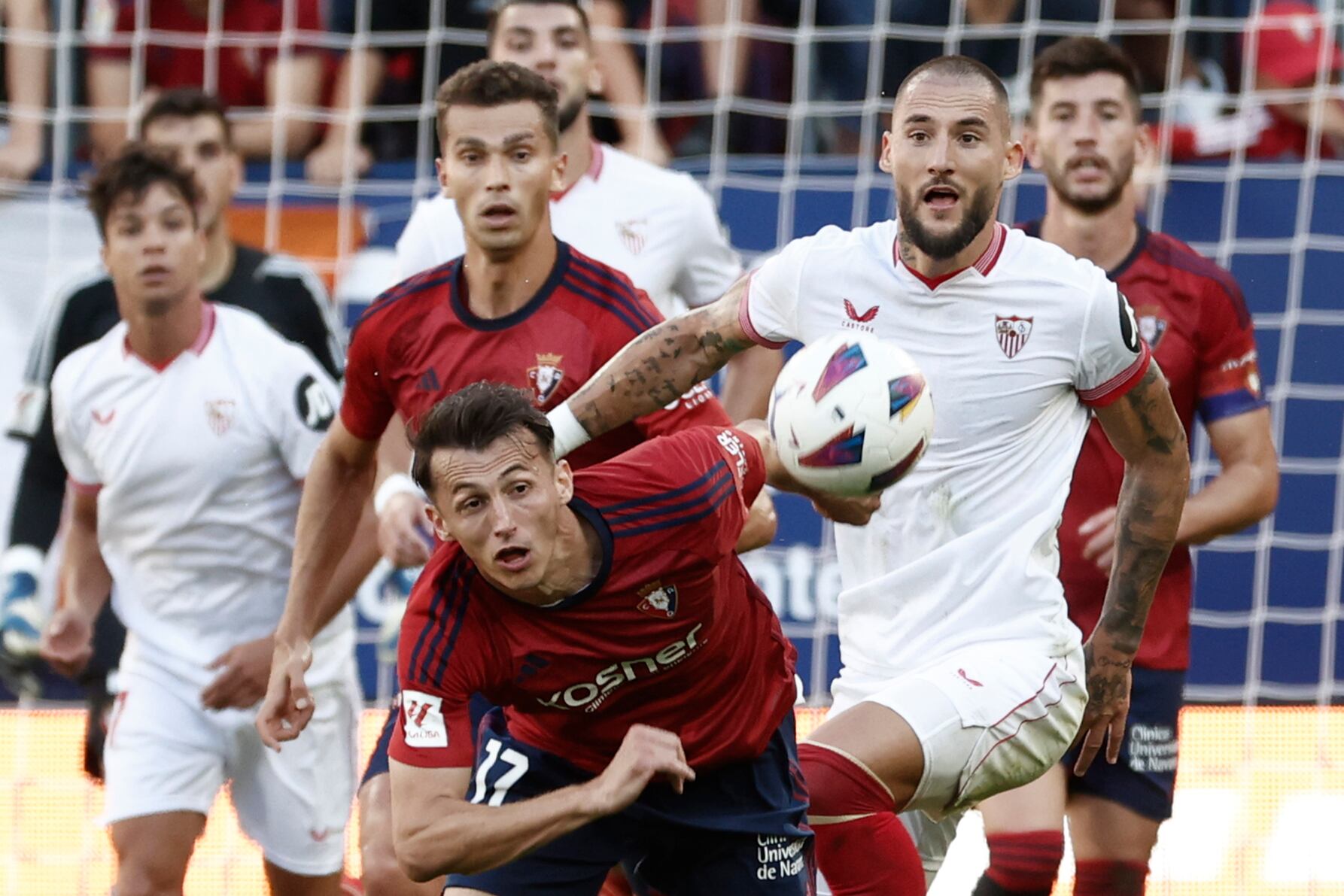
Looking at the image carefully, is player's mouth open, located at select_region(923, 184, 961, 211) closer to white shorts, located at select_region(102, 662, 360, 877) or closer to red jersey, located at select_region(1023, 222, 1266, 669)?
red jersey, located at select_region(1023, 222, 1266, 669)

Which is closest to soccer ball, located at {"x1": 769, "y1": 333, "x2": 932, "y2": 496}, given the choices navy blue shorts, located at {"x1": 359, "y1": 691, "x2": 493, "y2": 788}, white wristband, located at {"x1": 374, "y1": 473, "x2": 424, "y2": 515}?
navy blue shorts, located at {"x1": 359, "y1": 691, "x2": 493, "y2": 788}

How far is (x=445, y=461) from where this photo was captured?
397cm

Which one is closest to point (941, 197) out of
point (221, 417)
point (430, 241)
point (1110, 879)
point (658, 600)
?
point (658, 600)

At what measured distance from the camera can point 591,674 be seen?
413 cm

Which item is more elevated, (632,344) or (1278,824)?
(632,344)

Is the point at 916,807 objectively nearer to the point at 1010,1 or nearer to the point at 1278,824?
the point at 1278,824

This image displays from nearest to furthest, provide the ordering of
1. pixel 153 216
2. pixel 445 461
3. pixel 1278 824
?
pixel 445 461
pixel 153 216
pixel 1278 824

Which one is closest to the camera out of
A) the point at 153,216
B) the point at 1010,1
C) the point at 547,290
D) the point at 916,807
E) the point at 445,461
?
the point at 445,461

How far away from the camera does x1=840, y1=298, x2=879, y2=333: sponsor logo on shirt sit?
4.43 meters

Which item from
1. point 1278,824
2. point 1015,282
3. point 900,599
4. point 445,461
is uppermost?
point 1015,282

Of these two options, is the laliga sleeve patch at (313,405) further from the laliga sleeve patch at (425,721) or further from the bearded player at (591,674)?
the laliga sleeve patch at (425,721)

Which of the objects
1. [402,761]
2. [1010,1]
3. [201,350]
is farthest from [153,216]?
[1010,1]

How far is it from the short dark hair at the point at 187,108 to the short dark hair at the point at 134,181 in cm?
83

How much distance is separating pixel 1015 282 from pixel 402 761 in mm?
1595
